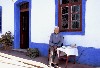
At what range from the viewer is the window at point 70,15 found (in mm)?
9008

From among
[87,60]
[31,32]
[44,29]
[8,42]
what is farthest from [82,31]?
[8,42]

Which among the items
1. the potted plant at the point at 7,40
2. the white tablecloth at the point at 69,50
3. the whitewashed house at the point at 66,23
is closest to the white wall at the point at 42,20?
the whitewashed house at the point at 66,23

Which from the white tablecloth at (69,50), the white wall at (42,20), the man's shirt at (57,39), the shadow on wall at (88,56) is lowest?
the shadow on wall at (88,56)

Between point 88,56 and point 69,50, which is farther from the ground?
point 69,50

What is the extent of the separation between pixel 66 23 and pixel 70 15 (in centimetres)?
41

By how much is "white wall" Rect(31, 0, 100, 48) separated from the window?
370mm

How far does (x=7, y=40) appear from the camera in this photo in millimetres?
12906

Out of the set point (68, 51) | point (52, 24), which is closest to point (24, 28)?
point (52, 24)

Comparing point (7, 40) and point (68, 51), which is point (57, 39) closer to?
point (68, 51)

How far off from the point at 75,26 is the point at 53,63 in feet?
6.20

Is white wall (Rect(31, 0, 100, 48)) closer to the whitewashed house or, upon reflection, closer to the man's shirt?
the whitewashed house

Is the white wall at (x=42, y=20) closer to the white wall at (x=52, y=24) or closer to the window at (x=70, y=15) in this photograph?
the white wall at (x=52, y=24)

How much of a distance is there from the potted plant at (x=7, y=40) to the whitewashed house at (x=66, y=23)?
32cm

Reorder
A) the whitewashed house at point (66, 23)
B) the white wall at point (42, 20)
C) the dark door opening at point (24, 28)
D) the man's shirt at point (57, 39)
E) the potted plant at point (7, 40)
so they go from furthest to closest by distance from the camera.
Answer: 1. the dark door opening at point (24, 28)
2. the potted plant at point (7, 40)
3. the white wall at point (42, 20)
4. the man's shirt at point (57, 39)
5. the whitewashed house at point (66, 23)
